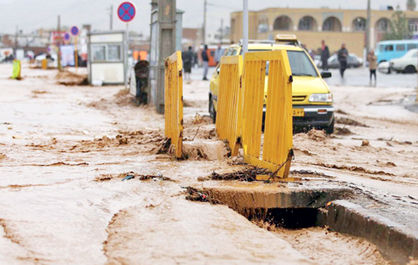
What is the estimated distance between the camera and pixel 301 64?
1263 centimetres

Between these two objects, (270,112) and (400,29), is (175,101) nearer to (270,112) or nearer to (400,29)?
(270,112)

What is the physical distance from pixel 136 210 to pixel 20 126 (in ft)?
23.0

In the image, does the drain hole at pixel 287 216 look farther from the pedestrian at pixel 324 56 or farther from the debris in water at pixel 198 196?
the pedestrian at pixel 324 56

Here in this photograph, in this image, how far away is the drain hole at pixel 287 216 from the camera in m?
5.63

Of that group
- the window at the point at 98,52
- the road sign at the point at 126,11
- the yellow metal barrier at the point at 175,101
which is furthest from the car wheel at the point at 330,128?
the window at the point at 98,52

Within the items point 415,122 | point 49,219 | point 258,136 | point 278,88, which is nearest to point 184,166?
point 258,136

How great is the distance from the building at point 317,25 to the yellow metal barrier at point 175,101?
8622 centimetres

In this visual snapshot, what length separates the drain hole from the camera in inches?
222

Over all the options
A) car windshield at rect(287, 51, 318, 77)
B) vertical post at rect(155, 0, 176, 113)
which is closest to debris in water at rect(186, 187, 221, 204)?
car windshield at rect(287, 51, 318, 77)

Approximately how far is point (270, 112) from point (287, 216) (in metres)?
1.16

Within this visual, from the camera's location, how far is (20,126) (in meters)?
11.6

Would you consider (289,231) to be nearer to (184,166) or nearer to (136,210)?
(136,210)

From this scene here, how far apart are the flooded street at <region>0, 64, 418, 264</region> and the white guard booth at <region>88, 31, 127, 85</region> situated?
54.2 feet

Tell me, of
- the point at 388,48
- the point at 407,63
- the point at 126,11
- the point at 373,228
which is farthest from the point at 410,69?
the point at 373,228
